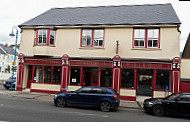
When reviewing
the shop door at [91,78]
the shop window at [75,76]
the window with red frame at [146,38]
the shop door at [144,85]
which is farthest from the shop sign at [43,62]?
the shop door at [144,85]

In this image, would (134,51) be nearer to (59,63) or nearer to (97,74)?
(97,74)

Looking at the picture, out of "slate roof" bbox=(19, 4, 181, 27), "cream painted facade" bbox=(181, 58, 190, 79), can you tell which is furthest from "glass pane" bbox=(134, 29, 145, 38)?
"cream painted facade" bbox=(181, 58, 190, 79)

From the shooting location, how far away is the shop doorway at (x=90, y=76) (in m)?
15.3

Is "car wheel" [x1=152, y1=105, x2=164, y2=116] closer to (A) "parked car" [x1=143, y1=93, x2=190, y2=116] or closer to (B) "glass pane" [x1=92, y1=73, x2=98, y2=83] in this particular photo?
(A) "parked car" [x1=143, y1=93, x2=190, y2=116]

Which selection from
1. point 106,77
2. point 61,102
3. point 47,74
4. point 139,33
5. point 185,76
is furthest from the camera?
point 47,74

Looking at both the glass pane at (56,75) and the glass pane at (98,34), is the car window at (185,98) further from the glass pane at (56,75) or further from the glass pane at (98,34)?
the glass pane at (56,75)

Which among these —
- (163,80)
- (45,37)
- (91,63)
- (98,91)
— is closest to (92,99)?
(98,91)

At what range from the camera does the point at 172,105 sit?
28.7ft

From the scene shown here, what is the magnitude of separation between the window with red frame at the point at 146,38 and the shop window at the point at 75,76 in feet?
19.6

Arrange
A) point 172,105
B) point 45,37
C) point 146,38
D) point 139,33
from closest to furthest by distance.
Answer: point 172,105 < point 146,38 < point 139,33 < point 45,37

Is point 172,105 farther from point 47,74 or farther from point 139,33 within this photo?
point 47,74

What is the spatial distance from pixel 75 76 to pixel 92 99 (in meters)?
6.12

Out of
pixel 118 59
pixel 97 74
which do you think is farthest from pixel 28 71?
pixel 118 59

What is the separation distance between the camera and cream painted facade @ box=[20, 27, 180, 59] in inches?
530
